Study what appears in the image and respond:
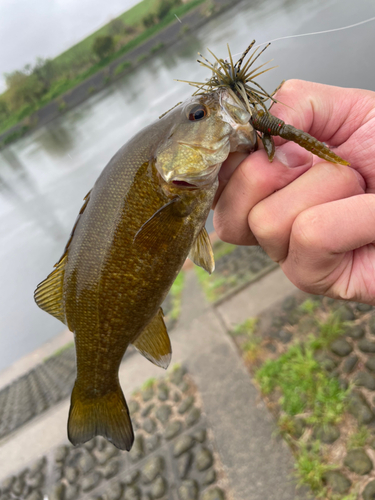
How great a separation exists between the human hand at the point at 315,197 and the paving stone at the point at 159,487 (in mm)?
2646

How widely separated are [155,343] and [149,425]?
2.49 m

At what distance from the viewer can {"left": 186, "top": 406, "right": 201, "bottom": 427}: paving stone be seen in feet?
11.0

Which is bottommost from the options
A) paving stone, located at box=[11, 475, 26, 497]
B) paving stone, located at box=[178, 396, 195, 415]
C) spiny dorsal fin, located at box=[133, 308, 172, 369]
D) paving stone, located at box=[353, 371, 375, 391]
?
paving stone, located at box=[353, 371, 375, 391]

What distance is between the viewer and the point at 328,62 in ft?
14.8

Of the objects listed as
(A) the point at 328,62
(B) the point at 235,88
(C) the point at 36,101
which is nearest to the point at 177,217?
(B) the point at 235,88

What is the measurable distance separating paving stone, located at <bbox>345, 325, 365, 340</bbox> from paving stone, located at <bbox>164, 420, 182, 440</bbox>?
6.90 feet

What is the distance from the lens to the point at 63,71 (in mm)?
17688

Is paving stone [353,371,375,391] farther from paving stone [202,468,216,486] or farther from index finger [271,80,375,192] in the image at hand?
index finger [271,80,375,192]

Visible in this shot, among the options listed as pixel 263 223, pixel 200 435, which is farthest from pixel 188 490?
pixel 263 223

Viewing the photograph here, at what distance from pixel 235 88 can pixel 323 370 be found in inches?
110

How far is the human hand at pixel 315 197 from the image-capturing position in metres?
1.31

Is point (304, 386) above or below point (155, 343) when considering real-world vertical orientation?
below

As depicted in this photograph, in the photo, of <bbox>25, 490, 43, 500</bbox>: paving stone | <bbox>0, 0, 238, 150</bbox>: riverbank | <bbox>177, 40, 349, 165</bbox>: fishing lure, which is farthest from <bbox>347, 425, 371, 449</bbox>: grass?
<bbox>0, 0, 238, 150</bbox>: riverbank

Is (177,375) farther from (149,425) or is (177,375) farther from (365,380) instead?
(365,380)
